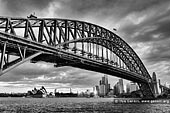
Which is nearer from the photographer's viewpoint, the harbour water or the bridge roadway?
the bridge roadway

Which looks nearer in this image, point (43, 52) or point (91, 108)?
point (43, 52)

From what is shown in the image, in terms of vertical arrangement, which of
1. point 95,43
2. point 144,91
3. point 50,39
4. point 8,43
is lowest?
point 144,91

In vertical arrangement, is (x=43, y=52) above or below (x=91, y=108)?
above

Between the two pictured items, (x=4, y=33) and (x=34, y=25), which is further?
(x=34, y=25)

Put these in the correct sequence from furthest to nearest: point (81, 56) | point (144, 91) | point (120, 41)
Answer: point (144, 91) < point (120, 41) < point (81, 56)

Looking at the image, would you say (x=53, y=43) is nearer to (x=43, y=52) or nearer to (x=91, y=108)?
(x=43, y=52)

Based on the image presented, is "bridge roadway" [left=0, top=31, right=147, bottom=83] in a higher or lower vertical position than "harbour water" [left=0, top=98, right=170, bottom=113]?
higher

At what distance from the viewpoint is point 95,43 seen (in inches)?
2189

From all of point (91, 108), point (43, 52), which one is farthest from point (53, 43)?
point (91, 108)

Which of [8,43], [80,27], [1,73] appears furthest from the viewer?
[80,27]

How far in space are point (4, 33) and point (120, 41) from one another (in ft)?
168

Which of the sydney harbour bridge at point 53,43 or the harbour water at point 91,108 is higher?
the sydney harbour bridge at point 53,43

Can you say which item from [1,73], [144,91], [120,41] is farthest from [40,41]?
[144,91]

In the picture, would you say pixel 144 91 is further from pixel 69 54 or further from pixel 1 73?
pixel 1 73
